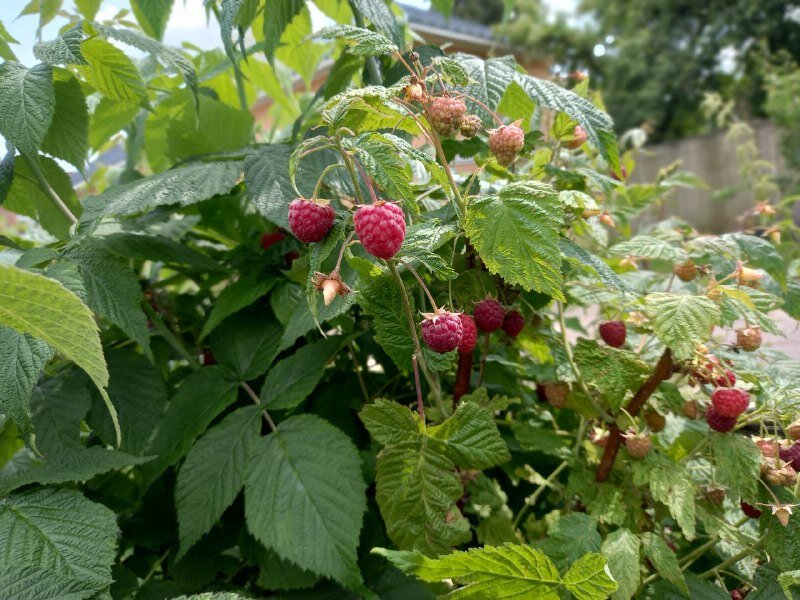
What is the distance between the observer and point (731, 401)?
1.88 feet

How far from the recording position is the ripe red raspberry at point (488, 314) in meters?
0.56

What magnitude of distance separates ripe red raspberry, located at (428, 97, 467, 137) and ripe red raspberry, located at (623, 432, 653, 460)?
12.4 inches

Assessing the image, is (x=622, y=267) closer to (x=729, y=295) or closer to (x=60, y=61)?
(x=729, y=295)

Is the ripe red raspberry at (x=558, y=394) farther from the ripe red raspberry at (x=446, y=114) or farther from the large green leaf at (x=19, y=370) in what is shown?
the large green leaf at (x=19, y=370)

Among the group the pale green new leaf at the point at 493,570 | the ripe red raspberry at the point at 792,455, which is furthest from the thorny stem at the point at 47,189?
the ripe red raspberry at the point at 792,455

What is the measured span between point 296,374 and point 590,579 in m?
0.39

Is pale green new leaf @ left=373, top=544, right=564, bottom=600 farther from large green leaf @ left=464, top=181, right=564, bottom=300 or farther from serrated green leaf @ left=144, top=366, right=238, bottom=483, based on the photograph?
serrated green leaf @ left=144, top=366, right=238, bottom=483

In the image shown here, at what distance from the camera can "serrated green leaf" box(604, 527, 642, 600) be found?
1.77 feet

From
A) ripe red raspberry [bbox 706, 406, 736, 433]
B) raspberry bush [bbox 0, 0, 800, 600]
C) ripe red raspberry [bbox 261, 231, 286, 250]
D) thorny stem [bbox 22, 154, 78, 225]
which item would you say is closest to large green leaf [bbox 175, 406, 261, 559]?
raspberry bush [bbox 0, 0, 800, 600]

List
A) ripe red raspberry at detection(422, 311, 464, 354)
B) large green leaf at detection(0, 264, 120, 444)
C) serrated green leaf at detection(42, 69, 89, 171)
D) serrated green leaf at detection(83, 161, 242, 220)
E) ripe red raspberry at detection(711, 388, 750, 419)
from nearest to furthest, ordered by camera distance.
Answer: large green leaf at detection(0, 264, 120, 444) → ripe red raspberry at detection(422, 311, 464, 354) → ripe red raspberry at detection(711, 388, 750, 419) → serrated green leaf at detection(83, 161, 242, 220) → serrated green leaf at detection(42, 69, 89, 171)

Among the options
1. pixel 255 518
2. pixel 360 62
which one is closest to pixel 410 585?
pixel 255 518

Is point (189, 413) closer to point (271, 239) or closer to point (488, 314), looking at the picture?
point (271, 239)

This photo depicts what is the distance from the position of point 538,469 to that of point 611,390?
26 cm

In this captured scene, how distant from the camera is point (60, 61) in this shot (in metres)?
0.67
